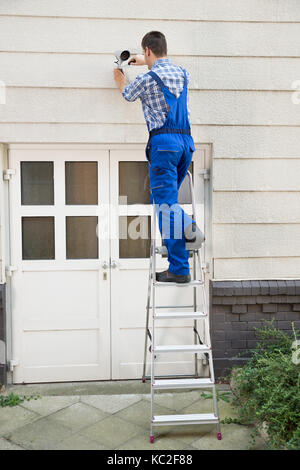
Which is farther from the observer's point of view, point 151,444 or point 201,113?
point 201,113

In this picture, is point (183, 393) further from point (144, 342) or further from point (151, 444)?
point (151, 444)

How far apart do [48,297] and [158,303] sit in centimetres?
95

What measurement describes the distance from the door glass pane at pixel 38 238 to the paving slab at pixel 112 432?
148 centimetres

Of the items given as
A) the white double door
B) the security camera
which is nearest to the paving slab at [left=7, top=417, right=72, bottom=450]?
the white double door

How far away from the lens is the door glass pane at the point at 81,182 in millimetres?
4289

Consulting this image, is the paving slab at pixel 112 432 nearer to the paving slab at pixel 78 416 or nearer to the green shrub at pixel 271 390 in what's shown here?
the paving slab at pixel 78 416

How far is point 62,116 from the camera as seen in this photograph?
405cm

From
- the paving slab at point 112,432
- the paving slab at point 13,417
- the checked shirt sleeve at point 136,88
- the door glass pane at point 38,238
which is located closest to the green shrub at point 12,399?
the paving slab at point 13,417

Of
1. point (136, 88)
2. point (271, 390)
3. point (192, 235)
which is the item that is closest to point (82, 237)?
point (192, 235)

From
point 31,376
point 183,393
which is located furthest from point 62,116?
point 183,393

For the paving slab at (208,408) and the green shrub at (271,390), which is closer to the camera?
the green shrub at (271,390)

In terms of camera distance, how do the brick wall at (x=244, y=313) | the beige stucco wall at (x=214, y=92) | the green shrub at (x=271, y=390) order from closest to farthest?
the green shrub at (x=271, y=390) < the beige stucco wall at (x=214, y=92) < the brick wall at (x=244, y=313)

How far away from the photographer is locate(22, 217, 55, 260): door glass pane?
4285 mm

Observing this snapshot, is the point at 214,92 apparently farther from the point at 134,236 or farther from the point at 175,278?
the point at 175,278
